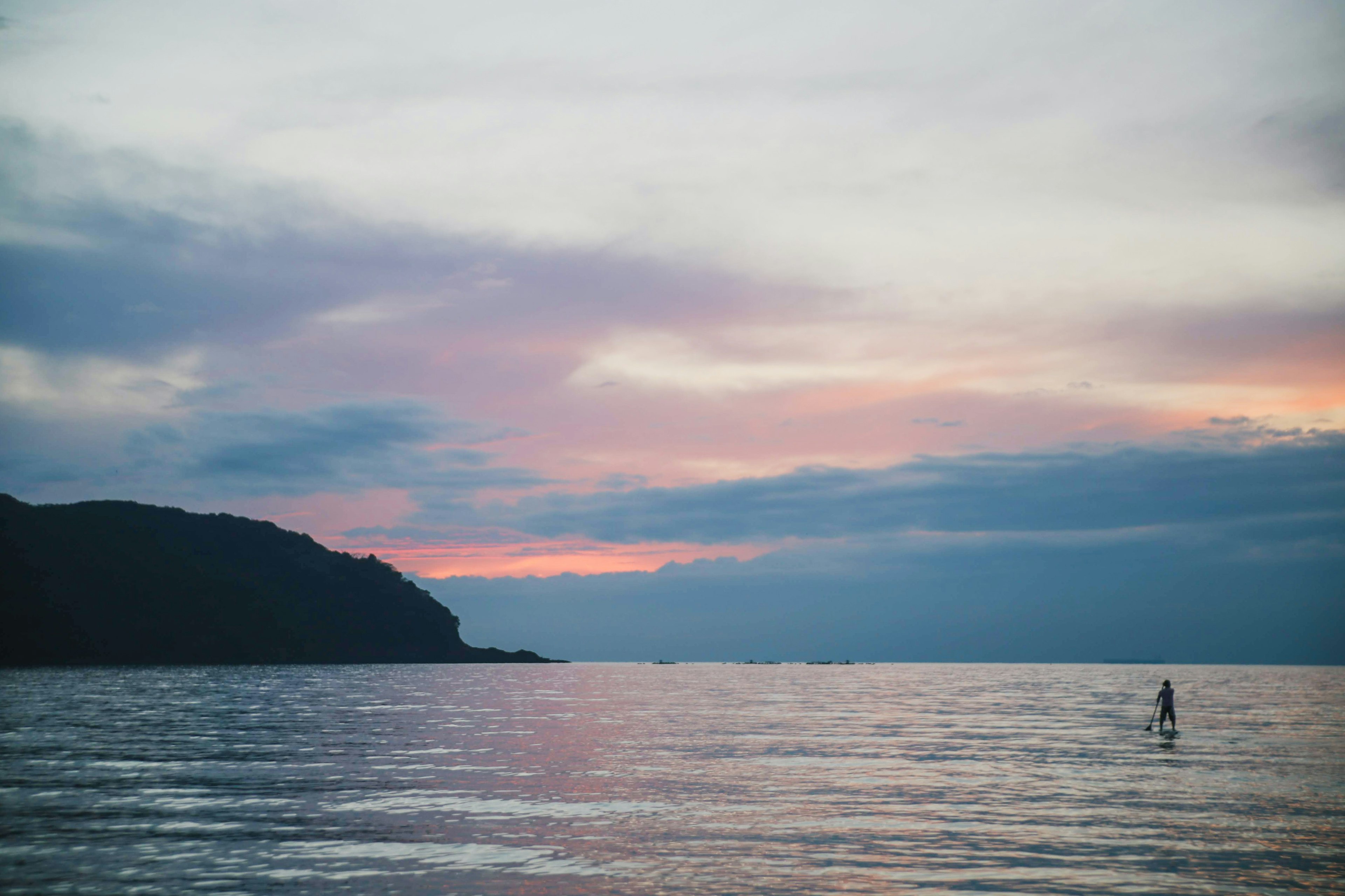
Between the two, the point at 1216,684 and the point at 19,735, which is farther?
the point at 1216,684

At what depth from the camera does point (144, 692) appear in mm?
95375

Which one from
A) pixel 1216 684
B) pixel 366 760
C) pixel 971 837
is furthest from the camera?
pixel 1216 684

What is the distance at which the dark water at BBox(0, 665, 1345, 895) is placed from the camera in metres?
19.6

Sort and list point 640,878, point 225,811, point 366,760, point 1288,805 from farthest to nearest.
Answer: point 366,760 < point 1288,805 < point 225,811 < point 640,878

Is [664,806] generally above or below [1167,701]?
below

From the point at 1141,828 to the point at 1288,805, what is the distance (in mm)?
8033

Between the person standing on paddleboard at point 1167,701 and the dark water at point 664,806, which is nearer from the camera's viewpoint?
A: the dark water at point 664,806

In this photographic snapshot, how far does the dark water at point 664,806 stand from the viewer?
1959 centimetres

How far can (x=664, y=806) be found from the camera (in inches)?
1094

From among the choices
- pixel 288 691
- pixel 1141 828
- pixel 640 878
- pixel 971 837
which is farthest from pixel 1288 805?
pixel 288 691

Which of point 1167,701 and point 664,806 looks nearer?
point 664,806

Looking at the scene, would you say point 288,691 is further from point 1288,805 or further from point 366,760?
point 1288,805

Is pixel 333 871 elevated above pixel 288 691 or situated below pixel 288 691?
above

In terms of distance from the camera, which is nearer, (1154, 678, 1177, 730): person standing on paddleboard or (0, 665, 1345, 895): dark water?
(0, 665, 1345, 895): dark water
